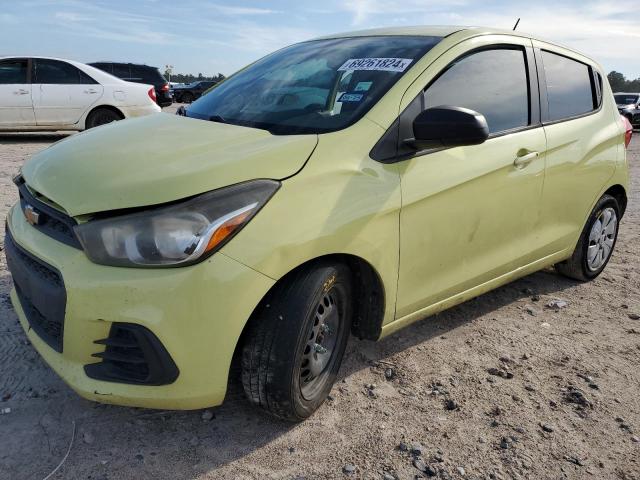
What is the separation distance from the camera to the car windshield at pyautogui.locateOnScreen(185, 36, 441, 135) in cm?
263

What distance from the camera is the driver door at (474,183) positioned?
8.63ft

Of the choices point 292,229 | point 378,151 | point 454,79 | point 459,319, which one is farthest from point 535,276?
point 292,229

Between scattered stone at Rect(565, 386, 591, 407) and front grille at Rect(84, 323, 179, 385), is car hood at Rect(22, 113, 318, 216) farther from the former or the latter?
scattered stone at Rect(565, 386, 591, 407)

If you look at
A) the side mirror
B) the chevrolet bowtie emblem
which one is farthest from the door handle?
the chevrolet bowtie emblem

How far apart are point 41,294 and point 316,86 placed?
5.25ft

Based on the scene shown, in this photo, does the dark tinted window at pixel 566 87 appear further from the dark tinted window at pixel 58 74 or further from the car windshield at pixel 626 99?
the car windshield at pixel 626 99

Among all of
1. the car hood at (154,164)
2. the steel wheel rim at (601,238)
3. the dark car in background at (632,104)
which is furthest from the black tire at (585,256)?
the dark car in background at (632,104)

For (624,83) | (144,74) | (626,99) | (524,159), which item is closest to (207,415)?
(524,159)

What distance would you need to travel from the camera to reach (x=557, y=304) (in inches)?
153

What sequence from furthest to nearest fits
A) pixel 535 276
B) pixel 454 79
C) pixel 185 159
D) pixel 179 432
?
pixel 535 276
pixel 454 79
pixel 179 432
pixel 185 159

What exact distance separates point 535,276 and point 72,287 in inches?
137

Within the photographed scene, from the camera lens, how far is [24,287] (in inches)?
91.1

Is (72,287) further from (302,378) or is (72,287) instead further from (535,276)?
(535,276)

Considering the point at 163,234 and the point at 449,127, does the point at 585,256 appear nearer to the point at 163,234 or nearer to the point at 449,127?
the point at 449,127
